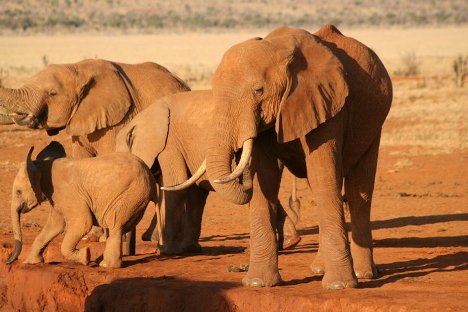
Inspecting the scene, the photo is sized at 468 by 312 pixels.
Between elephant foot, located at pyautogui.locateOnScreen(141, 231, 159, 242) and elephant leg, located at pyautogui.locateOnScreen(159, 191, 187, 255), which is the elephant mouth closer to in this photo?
elephant foot, located at pyautogui.locateOnScreen(141, 231, 159, 242)

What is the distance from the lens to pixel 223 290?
1009cm

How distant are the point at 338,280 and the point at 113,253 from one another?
8.64 feet

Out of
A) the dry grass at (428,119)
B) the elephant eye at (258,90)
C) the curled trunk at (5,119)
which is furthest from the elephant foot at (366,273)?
the dry grass at (428,119)

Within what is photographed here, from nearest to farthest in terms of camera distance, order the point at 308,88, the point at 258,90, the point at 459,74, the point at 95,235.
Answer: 1. the point at 258,90
2. the point at 308,88
3. the point at 95,235
4. the point at 459,74

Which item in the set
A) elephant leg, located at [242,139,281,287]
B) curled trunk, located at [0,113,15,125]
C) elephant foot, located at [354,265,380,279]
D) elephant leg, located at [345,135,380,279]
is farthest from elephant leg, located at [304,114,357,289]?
curled trunk, located at [0,113,15,125]

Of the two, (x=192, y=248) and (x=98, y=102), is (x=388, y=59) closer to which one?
(x=98, y=102)

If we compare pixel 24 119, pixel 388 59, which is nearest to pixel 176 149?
pixel 24 119

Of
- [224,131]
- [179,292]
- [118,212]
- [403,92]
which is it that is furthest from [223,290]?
[403,92]

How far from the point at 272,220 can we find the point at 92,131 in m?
4.47

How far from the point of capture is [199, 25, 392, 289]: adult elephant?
949 centimetres

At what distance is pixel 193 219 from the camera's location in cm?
1330

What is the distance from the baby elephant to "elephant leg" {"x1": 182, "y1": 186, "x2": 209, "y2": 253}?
1.11 m

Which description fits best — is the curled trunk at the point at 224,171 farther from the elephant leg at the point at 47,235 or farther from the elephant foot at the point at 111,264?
the elephant leg at the point at 47,235

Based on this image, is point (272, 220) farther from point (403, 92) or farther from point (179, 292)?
point (403, 92)
